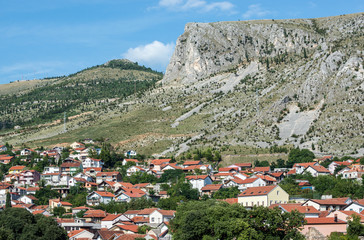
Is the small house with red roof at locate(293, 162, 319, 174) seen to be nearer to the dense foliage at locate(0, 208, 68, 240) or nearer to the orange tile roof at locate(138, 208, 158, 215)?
the orange tile roof at locate(138, 208, 158, 215)

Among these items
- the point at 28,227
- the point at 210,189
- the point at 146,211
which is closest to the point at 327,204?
the point at 146,211

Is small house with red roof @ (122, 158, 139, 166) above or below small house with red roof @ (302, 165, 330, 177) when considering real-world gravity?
above

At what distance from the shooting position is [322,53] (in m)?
176

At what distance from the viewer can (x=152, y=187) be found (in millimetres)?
113188

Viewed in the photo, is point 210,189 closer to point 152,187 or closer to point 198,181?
point 198,181

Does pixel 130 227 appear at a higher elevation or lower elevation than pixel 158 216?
lower

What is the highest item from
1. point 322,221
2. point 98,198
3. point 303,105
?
point 303,105

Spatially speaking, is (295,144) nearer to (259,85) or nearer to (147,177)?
(147,177)

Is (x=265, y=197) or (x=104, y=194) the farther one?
(x=104, y=194)

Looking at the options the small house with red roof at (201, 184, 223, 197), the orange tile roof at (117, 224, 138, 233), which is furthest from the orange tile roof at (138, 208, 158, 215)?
the small house with red roof at (201, 184, 223, 197)

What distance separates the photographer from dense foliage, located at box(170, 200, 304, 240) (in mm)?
65500

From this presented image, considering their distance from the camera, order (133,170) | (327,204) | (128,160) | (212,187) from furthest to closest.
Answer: (128,160) → (133,170) → (212,187) → (327,204)

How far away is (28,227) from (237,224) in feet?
79.2

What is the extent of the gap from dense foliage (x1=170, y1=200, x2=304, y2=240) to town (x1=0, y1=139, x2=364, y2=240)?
293cm
